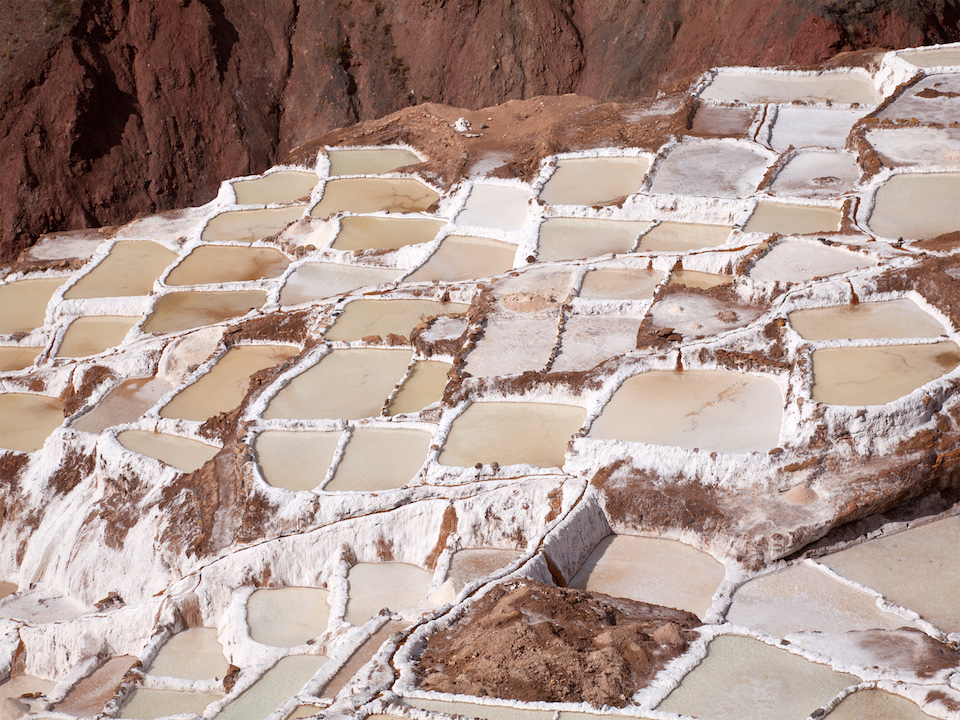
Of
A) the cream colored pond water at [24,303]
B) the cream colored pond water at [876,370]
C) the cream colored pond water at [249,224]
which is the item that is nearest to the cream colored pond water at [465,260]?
the cream colored pond water at [249,224]

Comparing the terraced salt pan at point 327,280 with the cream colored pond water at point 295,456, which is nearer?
the cream colored pond water at point 295,456

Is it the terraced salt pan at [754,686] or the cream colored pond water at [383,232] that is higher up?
the cream colored pond water at [383,232]

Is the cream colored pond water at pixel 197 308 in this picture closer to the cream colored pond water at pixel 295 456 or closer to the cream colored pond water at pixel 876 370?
the cream colored pond water at pixel 295 456

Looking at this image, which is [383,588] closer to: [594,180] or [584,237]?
[584,237]

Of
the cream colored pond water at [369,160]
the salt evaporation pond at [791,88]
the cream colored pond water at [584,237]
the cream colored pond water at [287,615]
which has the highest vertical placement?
the salt evaporation pond at [791,88]

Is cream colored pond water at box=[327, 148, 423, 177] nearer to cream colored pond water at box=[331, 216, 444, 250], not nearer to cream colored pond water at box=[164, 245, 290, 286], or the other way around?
cream colored pond water at box=[331, 216, 444, 250]

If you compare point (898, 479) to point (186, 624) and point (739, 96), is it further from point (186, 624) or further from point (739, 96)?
point (739, 96)

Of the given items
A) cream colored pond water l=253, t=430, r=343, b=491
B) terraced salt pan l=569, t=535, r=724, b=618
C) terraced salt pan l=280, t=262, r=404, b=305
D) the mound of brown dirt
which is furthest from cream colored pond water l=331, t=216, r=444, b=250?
the mound of brown dirt
